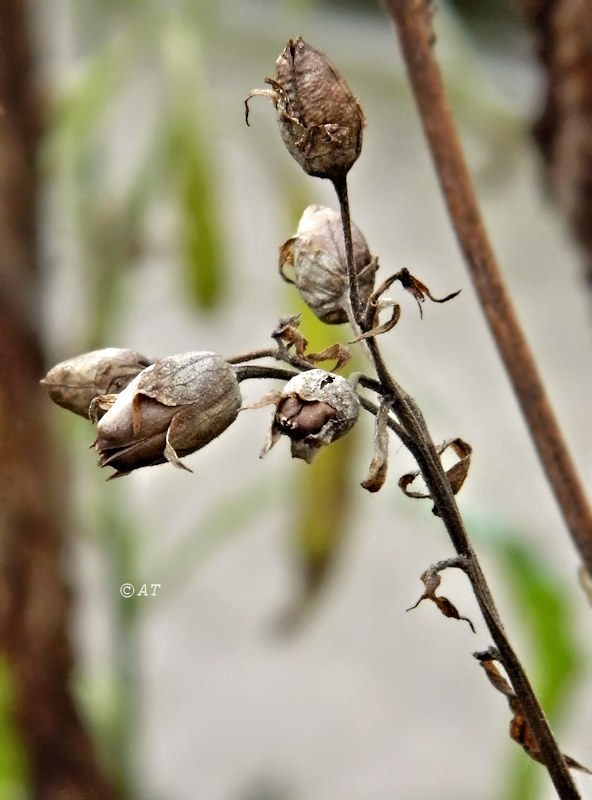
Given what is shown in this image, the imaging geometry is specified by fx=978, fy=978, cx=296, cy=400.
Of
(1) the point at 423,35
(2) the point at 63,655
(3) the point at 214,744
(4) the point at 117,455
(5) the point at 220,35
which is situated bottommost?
(3) the point at 214,744

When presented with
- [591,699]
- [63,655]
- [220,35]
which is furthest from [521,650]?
[220,35]

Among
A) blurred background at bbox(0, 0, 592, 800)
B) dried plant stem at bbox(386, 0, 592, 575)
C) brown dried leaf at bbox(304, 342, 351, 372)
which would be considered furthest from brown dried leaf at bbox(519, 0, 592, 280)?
brown dried leaf at bbox(304, 342, 351, 372)

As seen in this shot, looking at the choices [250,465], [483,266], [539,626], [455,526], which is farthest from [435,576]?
[250,465]

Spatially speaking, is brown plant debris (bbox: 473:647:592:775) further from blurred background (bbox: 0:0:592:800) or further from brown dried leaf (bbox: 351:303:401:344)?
blurred background (bbox: 0:0:592:800)

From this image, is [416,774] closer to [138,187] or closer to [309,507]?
[309,507]

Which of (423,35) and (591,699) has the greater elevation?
(423,35)

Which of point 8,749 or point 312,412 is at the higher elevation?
point 312,412

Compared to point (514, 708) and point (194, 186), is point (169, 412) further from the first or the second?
point (194, 186)
